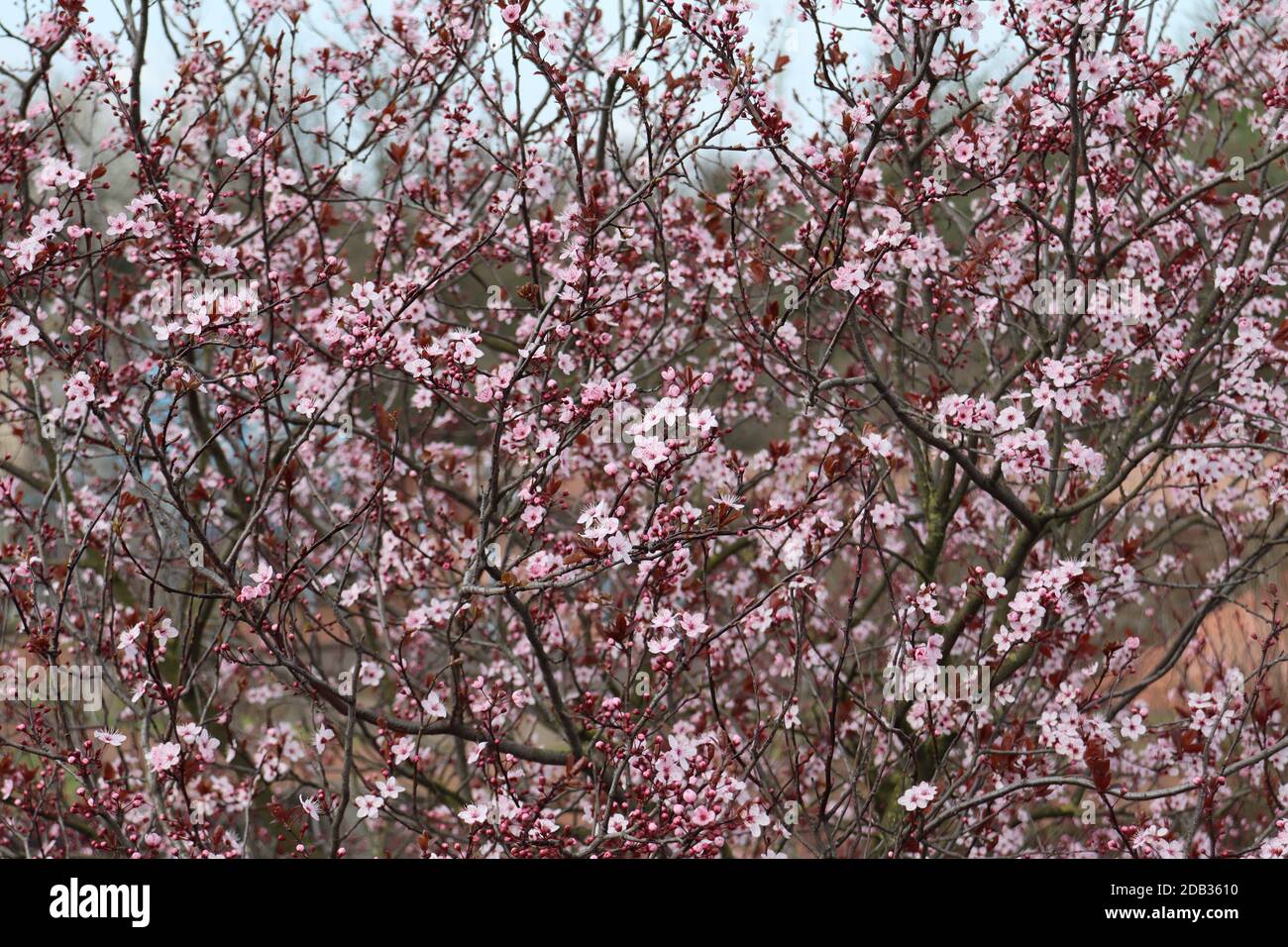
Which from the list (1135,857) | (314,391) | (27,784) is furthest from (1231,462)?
(27,784)

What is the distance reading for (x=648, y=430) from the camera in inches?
141

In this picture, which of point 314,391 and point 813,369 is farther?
point 314,391

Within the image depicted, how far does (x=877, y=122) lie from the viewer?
12.6 feet

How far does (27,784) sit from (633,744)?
2.45 meters

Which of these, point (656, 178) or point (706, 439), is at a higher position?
point (656, 178)

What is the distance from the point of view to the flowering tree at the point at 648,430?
3.85 meters

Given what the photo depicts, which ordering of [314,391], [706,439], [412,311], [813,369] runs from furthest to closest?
[314,391]
[412,311]
[813,369]
[706,439]

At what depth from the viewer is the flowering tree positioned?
3.85 m

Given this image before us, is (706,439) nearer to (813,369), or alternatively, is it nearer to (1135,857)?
(813,369)
